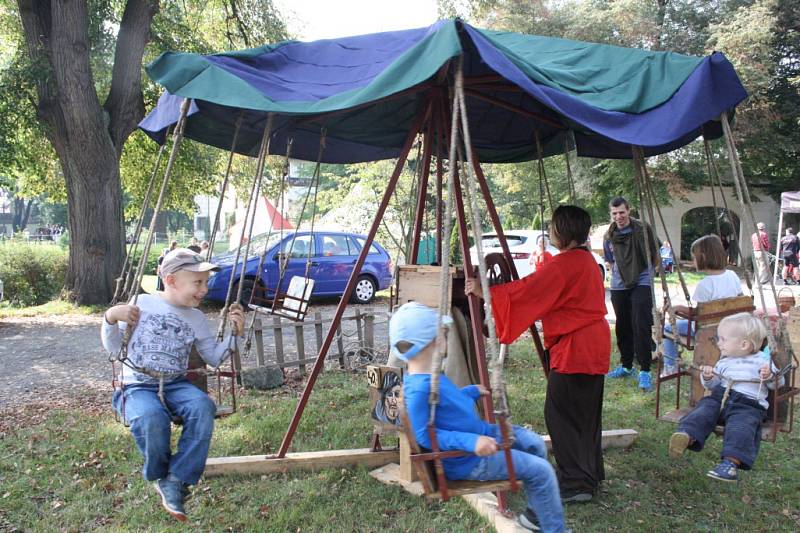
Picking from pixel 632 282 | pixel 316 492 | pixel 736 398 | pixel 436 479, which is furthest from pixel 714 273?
pixel 316 492

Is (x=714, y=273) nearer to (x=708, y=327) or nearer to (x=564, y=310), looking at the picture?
→ (x=708, y=327)

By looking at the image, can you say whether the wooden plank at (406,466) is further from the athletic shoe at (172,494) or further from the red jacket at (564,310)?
the athletic shoe at (172,494)

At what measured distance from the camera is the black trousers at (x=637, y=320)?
19.8ft

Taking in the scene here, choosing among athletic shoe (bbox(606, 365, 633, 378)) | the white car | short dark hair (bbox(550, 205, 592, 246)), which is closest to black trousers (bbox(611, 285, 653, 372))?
athletic shoe (bbox(606, 365, 633, 378))

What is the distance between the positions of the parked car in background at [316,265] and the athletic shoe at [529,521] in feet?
28.2

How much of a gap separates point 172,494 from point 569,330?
7.21 feet

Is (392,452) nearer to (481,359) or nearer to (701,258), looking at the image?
(481,359)

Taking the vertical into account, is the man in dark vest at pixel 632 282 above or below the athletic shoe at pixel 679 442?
above

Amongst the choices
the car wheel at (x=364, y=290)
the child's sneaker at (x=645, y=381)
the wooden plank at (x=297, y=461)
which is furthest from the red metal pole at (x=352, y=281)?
the car wheel at (x=364, y=290)

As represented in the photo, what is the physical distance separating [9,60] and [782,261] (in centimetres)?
2035

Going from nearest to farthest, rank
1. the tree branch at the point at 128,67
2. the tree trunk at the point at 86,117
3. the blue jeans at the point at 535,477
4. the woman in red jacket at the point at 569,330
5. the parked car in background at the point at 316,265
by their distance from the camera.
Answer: the blue jeans at the point at 535,477
the woman in red jacket at the point at 569,330
the tree trunk at the point at 86,117
the tree branch at the point at 128,67
the parked car in background at the point at 316,265

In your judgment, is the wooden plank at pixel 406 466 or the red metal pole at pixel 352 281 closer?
the wooden plank at pixel 406 466

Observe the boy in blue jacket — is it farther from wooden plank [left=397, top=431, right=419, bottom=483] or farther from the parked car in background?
the parked car in background

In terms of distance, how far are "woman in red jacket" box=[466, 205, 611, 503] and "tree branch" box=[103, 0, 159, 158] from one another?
35.1 feet
